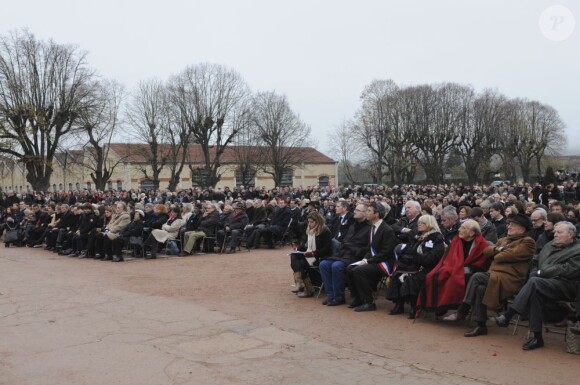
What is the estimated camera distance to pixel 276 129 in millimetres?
47656

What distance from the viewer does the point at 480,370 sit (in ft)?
16.3

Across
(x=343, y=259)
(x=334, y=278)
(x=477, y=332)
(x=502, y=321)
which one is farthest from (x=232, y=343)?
(x=502, y=321)

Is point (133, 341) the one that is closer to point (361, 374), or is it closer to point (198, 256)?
point (361, 374)

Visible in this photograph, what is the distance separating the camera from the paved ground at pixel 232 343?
491 cm

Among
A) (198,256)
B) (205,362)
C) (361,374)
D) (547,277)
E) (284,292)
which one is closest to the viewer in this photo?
(361,374)

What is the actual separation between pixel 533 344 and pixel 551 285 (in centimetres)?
66

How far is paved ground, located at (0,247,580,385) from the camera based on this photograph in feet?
16.1

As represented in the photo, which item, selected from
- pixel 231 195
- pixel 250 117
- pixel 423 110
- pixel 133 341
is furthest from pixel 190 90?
pixel 133 341

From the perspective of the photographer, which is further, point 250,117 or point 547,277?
point 250,117

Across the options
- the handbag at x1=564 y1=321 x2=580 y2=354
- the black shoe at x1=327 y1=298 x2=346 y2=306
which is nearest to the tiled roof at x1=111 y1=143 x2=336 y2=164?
the black shoe at x1=327 y1=298 x2=346 y2=306

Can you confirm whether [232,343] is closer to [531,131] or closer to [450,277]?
[450,277]

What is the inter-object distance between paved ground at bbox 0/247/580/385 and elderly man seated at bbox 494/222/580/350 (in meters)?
0.32

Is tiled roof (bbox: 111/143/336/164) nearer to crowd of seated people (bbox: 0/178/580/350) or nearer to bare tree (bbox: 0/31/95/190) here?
bare tree (bbox: 0/31/95/190)

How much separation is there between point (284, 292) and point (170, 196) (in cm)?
1948
